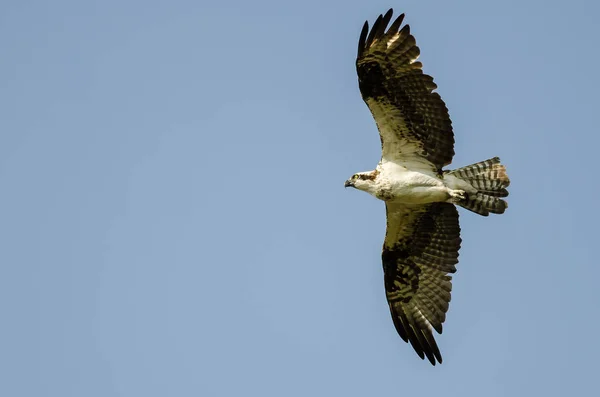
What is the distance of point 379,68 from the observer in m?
13.1

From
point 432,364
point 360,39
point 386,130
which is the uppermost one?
point 360,39

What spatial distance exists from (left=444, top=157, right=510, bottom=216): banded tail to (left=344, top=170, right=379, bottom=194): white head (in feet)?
3.34

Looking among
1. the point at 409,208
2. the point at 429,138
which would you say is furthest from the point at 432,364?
the point at 429,138

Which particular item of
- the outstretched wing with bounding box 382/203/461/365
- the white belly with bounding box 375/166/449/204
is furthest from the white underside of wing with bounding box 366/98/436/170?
the outstretched wing with bounding box 382/203/461/365

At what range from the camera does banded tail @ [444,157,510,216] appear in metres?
13.6

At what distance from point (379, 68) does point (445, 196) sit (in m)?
2.05

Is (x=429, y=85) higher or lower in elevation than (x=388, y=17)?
lower

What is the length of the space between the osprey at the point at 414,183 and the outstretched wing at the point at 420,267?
1 cm

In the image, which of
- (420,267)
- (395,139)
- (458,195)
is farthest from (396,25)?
(420,267)

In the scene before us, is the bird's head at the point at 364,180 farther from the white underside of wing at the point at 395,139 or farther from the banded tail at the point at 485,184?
the banded tail at the point at 485,184

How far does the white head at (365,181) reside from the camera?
540 inches

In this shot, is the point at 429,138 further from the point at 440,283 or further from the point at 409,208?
the point at 440,283

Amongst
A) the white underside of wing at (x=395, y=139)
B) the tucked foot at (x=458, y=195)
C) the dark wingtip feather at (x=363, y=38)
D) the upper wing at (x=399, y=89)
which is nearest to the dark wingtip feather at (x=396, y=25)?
the upper wing at (x=399, y=89)

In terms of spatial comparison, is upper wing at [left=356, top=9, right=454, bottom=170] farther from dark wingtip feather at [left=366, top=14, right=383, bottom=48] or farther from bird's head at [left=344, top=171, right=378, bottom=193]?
bird's head at [left=344, top=171, right=378, bottom=193]
